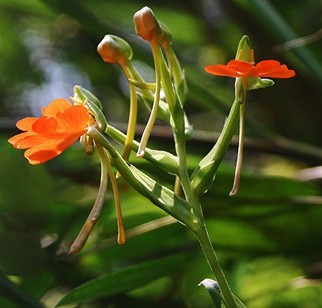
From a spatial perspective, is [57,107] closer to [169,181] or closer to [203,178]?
[203,178]

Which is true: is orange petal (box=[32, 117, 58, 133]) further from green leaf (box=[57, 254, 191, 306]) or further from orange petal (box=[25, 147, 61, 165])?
green leaf (box=[57, 254, 191, 306])

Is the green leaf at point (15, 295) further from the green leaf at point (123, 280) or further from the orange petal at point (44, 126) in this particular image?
the orange petal at point (44, 126)

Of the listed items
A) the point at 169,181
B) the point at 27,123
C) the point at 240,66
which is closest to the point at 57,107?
the point at 27,123

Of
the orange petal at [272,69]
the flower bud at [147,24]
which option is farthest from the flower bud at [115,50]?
the orange petal at [272,69]

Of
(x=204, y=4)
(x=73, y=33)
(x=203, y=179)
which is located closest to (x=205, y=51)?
(x=204, y=4)

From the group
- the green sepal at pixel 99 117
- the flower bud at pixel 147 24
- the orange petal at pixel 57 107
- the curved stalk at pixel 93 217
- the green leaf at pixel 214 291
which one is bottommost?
the green leaf at pixel 214 291

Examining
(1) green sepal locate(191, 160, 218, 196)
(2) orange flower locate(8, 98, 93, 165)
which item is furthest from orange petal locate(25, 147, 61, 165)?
(1) green sepal locate(191, 160, 218, 196)
